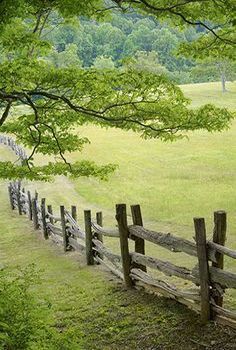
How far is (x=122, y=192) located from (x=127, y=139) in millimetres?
16660

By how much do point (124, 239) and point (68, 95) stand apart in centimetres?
291

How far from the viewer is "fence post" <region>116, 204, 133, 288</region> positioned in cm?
849

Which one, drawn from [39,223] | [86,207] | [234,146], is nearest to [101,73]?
[39,223]

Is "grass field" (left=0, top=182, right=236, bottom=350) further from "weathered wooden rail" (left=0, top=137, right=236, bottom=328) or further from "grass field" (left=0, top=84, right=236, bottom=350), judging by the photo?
"weathered wooden rail" (left=0, top=137, right=236, bottom=328)

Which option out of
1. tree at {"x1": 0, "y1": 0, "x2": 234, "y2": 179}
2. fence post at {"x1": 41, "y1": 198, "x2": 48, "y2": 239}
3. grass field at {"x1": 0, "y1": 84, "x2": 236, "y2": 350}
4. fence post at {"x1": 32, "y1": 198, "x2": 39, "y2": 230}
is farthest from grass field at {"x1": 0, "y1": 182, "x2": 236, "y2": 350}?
fence post at {"x1": 32, "y1": 198, "x2": 39, "y2": 230}

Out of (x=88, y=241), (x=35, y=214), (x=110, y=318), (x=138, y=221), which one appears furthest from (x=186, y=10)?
(x=35, y=214)

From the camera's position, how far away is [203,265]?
6.36m

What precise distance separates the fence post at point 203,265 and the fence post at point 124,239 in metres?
2.32

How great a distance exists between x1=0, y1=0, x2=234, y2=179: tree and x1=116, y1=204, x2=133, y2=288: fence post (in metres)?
1.83

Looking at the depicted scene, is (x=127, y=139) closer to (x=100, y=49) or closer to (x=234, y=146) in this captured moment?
(x=234, y=146)

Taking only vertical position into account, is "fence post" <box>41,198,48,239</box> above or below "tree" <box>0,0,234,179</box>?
below

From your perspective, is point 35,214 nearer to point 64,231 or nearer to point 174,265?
point 64,231

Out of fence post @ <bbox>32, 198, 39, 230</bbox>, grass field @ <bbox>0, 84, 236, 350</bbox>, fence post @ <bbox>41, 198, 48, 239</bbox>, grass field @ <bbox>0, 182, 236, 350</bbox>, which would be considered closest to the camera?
grass field @ <bbox>0, 182, 236, 350</bbox>

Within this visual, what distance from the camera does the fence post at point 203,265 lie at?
6.34m
